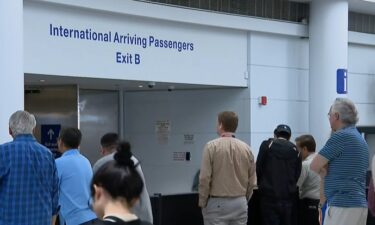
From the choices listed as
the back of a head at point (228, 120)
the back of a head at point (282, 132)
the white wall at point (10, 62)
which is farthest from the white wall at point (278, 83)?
the white wall at point (10, 62)

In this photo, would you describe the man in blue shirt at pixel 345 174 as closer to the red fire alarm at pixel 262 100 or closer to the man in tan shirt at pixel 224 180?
the man in tan shirt at pixel 224 180

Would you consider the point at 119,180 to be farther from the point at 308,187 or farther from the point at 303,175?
the point at 308,187

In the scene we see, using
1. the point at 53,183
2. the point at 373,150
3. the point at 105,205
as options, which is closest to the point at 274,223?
the point at 53,183

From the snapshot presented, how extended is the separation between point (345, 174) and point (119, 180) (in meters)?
3.43

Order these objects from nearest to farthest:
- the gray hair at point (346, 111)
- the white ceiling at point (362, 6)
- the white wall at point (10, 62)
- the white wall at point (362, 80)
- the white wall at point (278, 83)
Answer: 1. the gray hair at point (346, 111)
2. the white wall at point (10, 62)
3. the white wall at point (278, 83)
4. the white ceiling at point (362, 6)
5. the white wall at point (362, 80)

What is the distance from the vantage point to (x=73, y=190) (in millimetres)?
6441

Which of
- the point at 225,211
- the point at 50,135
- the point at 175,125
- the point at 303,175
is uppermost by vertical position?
the point at 175,125

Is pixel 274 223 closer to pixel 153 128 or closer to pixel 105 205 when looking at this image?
pixel 153 128

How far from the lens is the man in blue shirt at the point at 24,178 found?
571cm

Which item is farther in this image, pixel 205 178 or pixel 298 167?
pixel 298 167

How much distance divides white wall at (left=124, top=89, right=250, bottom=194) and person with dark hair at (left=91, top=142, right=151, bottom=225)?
27.6 ft

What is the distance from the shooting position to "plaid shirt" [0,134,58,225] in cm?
571

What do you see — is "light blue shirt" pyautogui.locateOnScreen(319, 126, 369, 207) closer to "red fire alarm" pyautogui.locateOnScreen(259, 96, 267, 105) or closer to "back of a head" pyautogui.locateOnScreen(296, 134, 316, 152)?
"back of a head" pyautogui.locateOnScreen(296, 134, 316, 152)

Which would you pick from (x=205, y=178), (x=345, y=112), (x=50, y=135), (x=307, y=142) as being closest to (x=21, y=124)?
(x=205, y=178)
